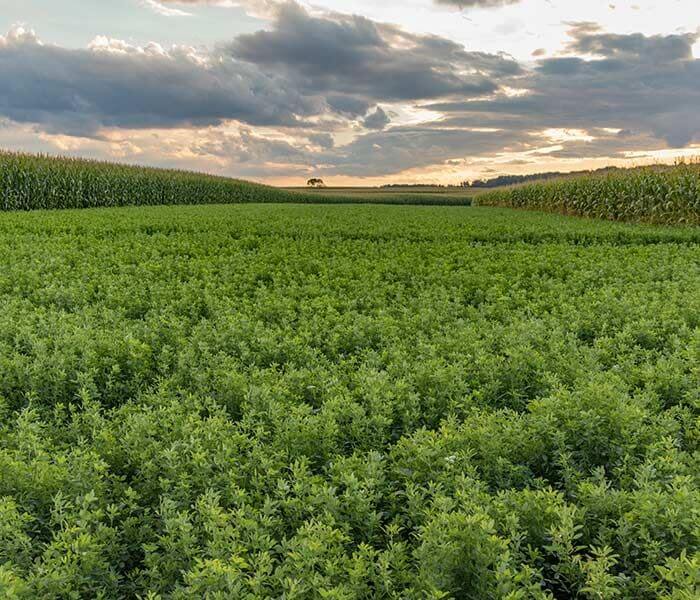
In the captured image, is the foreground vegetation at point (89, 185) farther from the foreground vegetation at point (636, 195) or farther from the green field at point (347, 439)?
the foreground vegetation at point (636, 195)

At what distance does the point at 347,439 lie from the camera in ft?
13.8

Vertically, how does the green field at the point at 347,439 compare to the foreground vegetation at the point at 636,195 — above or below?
below

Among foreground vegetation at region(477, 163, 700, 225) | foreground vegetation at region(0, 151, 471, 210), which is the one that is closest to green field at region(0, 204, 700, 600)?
foreground vegetation at region(477, 163, 700, 225)

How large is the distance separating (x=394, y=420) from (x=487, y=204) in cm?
4884

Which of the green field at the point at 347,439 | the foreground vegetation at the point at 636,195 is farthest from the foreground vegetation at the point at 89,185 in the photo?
the foreground vegetation at the point at 636,195

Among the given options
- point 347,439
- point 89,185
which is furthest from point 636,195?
point 89,185

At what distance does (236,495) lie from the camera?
332cm

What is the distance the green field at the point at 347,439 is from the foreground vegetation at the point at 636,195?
54.9ft

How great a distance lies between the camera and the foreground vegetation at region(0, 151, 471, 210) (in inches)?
1180

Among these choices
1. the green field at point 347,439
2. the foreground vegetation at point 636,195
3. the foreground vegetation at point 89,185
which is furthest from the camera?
the foreground vegetation at point 89,185

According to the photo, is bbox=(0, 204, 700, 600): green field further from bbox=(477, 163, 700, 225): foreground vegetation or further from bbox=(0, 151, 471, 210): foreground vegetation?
bbox=(0, 151, 471, 210): foreground vegetation

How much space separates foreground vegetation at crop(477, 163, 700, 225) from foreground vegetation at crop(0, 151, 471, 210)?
26808mm

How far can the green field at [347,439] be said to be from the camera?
2838 mm

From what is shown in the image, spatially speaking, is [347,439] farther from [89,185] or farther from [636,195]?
[89,185]
